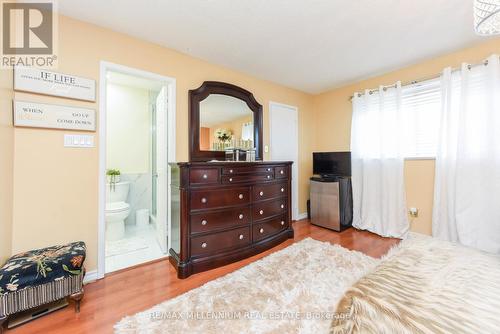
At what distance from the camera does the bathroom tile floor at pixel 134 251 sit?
2391 mm

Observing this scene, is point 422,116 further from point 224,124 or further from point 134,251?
point 134,251

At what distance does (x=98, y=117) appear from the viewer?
2080 mm

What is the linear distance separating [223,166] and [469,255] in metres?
2.02

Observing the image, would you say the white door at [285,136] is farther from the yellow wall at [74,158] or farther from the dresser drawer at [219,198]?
the dresser drawer at [219,198]

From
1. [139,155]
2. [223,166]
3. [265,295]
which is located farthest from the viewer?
[139,155]

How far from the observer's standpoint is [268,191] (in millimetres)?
2834

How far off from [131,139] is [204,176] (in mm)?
2447

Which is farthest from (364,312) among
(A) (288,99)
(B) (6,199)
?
(A) (288,99)

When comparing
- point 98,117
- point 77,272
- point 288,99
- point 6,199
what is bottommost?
point 77,272

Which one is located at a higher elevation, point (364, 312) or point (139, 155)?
point (139, 155)

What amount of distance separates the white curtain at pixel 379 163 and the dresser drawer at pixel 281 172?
1.40 meters

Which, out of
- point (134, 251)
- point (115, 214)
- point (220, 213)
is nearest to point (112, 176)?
point (115, 214)

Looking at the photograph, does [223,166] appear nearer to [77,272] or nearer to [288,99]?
[77,272]

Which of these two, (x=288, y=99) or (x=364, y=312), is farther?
(x=288, y=99)
